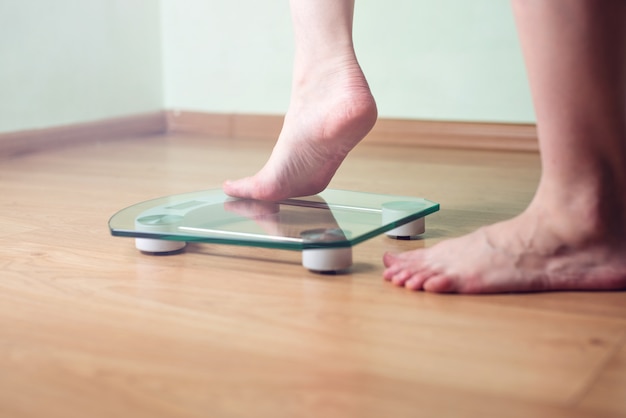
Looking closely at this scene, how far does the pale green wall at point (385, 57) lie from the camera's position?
7.37 feet

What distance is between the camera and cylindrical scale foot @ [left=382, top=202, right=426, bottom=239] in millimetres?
1170

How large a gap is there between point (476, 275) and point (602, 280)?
14 centimetres

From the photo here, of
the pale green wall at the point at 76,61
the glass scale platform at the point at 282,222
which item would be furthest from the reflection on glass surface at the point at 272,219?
the pale green wall at the point at 76,61

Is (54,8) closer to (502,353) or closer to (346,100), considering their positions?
(346,100)

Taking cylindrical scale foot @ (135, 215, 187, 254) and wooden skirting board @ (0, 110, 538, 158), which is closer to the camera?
cylindrical scale foot @ (135, 215, 187, 254)

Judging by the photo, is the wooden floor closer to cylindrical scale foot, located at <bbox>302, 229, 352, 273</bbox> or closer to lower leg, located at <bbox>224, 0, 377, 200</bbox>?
cylindrical scale foot, located at <bbox>302, 229, 352, 273</bbox>

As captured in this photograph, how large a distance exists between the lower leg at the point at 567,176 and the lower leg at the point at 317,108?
310 mm


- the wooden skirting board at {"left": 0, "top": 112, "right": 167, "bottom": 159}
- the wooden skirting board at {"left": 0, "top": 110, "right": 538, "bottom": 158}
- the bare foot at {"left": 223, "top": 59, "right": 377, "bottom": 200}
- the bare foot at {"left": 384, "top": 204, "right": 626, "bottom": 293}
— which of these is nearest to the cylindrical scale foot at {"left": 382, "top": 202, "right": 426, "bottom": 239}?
the bare foot at {"left": 223, "top": 59, "right": 377, "bottom": 200}

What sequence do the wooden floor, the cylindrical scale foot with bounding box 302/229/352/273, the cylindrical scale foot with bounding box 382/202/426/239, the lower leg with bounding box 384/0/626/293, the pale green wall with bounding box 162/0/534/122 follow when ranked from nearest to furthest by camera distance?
1. the wooden floor
2. the lower leg with bounding box 384/0/626/293
3. the cylindrical scale foot with bounding box 302/229/352/273
4. the cylindrical scale foot with bounding box 382/202/426/239
5. the pale green wall with bounding box 162/0/534/122

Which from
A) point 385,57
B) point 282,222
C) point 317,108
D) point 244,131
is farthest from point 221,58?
Result: point 282,222

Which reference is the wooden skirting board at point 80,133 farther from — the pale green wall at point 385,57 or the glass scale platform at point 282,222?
the glass scale platform at point 282,222

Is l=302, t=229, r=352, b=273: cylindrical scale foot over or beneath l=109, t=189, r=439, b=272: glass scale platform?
beneath

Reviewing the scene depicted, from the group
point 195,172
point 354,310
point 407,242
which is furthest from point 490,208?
point 195,172

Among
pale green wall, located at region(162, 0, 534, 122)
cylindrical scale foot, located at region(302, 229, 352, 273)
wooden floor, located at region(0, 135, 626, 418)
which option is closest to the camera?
wooden floor, located at region(0, 135, 626, 418)
